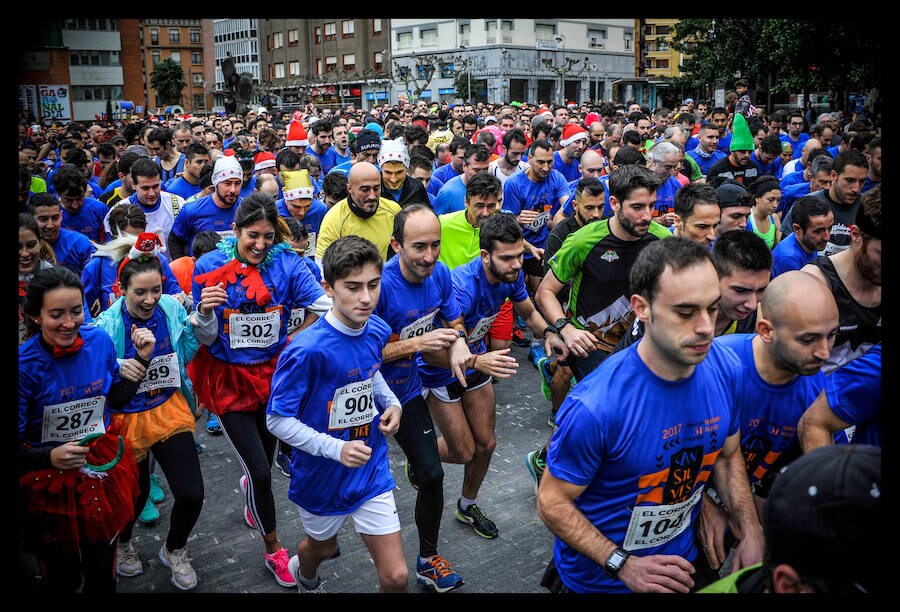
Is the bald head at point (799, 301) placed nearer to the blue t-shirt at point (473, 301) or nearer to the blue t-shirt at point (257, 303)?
the blue t-shirt at point (473, 301)

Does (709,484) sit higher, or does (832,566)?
(832,566)

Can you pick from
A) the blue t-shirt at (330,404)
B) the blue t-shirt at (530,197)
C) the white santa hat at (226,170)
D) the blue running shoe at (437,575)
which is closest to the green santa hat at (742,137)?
the blue t-shirt at (530,197)

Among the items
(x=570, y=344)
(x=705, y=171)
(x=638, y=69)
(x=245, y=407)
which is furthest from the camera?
(x=638, y=69)

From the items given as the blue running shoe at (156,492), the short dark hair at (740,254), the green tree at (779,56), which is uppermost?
the green tree at (779,56)

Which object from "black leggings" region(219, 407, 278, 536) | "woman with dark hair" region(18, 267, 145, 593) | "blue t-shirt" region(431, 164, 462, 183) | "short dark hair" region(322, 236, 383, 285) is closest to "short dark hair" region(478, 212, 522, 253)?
"short dark hair" region(322, 236, 383, 285)

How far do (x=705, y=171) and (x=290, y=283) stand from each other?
8.23 meters

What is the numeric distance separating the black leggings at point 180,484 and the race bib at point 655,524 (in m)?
2.62

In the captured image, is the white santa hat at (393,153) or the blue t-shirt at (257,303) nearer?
the blue t-shirt at (257,303)

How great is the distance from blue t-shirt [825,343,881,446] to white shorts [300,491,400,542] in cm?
208

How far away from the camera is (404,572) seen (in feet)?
12.3

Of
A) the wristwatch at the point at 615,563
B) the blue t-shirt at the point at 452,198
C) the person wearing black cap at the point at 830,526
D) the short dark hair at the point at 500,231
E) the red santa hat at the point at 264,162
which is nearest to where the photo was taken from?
the person wearing black cap at the point at 830,526

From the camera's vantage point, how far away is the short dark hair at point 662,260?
2768 mm
